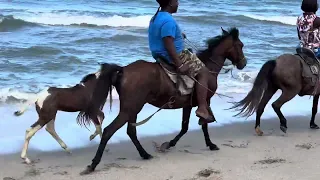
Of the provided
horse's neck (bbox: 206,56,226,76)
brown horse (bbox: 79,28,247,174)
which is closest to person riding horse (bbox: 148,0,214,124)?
brown horse (bbox: 79,28,247,174)

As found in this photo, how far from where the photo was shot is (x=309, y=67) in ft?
26.8

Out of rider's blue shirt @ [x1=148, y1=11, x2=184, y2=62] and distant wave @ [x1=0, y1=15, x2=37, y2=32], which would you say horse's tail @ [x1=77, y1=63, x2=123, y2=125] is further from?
distant wave @ [x1=0, y1=15, x2=37, y2=32]

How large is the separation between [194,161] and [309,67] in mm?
2650

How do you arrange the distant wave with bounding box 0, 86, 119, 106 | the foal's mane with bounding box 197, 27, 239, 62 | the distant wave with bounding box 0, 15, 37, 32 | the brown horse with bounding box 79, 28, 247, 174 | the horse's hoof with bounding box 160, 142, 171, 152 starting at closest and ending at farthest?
the brown horse with bounding box 79, 28, 247, 174 < the horse's hoof with bounding box 160, 142, 171, 152 < the foal's mane with bounding box 197, 27, 239, 62 < the distant wave with bounding box 0, 86, 119, 106 < the distant wave with bounding box 0, 15, 37, 32

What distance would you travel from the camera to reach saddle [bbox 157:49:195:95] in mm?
6477

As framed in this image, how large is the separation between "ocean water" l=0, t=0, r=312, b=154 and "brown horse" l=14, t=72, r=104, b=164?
0.51 metres

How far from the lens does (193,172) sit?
6.09 metres

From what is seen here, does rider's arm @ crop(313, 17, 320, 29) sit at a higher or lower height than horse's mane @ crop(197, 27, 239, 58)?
higher

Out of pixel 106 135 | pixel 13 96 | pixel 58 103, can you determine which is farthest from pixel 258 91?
pixel 13 96

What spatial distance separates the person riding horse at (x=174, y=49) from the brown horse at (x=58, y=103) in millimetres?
792

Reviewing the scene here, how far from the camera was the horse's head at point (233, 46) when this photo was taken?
7.23m

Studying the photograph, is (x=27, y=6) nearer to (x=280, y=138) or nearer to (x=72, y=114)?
(x=72, y=114)

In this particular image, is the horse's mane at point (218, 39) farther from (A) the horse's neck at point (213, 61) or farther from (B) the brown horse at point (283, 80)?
(B) the brown horse at point (283, 80)

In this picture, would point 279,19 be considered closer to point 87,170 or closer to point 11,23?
point 11,23
